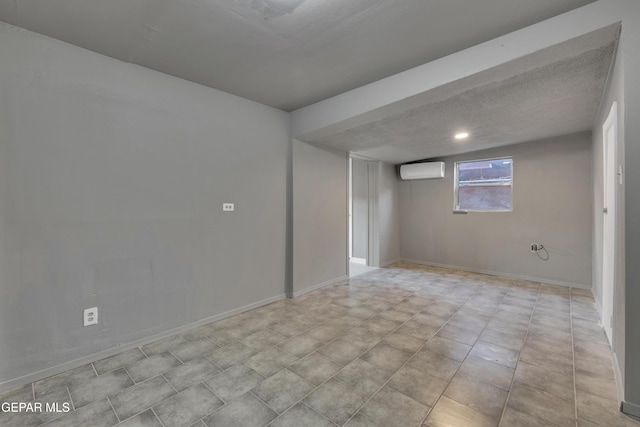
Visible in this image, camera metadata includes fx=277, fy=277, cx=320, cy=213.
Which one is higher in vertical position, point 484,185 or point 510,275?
point 484,185

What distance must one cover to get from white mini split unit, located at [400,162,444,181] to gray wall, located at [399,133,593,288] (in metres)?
0.23

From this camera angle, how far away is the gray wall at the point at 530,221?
413 centimetres

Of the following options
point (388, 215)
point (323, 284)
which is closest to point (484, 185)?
point (388, 215)

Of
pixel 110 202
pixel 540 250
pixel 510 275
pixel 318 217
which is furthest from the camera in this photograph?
pixel 510 275

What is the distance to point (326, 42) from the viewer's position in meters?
2.12

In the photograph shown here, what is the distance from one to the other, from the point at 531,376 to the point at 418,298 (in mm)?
1742

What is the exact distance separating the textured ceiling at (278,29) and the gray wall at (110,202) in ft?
1.02

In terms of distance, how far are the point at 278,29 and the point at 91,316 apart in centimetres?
265

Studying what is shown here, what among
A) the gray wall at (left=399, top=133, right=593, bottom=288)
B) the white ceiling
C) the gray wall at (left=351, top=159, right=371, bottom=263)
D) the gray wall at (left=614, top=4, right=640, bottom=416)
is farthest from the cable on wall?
the gray wall at (left=614, top=4, right=640, bottom=416)

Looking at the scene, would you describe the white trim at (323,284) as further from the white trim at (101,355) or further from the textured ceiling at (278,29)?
the textured ceiling at (278,29)

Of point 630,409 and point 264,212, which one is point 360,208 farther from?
point 630,409

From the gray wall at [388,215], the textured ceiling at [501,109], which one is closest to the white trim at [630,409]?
the textured ceiling at [501,109]

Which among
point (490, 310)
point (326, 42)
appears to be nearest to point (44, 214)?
point (326, 42)

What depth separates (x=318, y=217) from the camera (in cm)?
416
